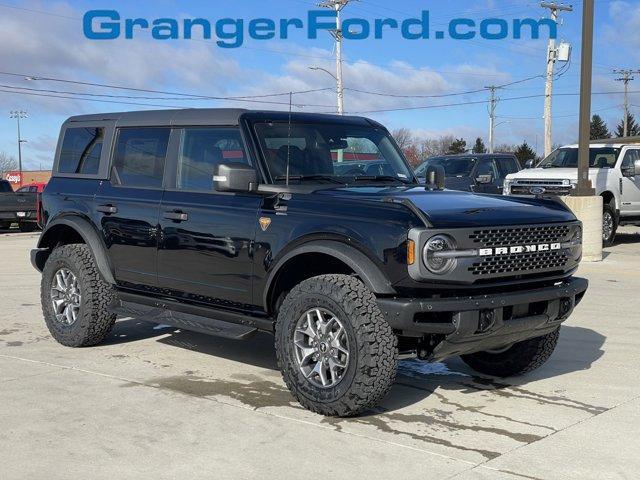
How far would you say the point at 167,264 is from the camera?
6215mm

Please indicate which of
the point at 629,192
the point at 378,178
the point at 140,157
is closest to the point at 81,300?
the point at 140,157

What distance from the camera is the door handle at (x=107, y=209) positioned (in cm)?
668

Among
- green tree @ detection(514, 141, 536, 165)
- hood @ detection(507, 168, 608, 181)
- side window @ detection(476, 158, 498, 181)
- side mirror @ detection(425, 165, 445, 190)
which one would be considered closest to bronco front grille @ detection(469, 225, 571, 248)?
side mirror @ detection(425, 165, 445, 190)

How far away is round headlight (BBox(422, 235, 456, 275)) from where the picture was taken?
15.5 ft

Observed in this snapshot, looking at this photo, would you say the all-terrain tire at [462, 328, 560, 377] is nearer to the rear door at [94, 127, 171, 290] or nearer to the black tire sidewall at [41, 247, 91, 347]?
the rear door at [94, 127, 171, 290]

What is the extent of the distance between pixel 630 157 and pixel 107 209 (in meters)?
14.0

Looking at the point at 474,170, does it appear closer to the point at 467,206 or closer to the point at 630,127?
the point at 467,206

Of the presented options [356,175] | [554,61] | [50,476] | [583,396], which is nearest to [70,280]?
[356,175]

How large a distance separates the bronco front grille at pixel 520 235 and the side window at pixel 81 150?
3698 millimetres

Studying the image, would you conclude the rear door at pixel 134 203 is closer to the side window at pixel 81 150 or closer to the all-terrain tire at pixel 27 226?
the side window at pixel 81 150

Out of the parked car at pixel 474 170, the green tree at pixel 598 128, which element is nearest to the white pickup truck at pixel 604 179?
the parked car at pixel 474 170

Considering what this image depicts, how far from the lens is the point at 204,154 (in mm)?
6234

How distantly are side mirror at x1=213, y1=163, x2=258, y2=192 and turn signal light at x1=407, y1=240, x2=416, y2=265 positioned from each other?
1336 millimetres

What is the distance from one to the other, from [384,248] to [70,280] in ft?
11.5
